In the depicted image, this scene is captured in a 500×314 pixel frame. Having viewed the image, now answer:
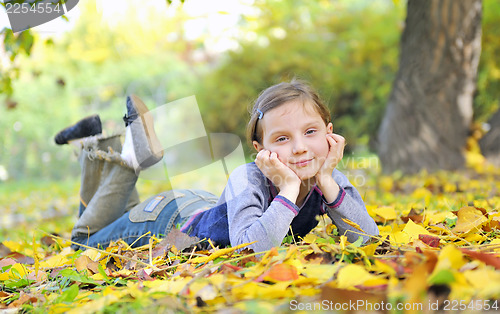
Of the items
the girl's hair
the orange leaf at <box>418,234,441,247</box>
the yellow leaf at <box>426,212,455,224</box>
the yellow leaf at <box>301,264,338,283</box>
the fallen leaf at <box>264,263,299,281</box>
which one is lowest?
the yellow leaf at <box>426,212,455,224</box>

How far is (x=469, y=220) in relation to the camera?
5.10ft

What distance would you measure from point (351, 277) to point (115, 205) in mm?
1732

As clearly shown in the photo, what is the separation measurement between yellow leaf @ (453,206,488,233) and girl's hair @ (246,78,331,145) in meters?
0.62

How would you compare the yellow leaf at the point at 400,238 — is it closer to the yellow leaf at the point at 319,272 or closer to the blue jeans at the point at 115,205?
the yellow leaf at the point at 319,272

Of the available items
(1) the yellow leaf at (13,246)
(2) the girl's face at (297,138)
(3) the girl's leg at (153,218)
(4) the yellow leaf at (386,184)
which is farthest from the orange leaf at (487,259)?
(4) the yellow leaf at (386,184)

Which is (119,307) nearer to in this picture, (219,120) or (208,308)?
(208,308)

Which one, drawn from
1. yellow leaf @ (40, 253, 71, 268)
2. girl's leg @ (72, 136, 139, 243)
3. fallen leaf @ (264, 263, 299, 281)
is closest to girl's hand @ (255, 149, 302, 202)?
fallen leaf @ (264, 263, 299, 281)

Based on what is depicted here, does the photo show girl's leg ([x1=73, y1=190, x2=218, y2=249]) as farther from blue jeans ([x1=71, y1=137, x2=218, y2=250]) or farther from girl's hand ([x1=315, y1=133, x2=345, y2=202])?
girl's hand ([x1=315, y1=133, x2=345, y2=202])

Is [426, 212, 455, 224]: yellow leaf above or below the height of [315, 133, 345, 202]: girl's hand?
below

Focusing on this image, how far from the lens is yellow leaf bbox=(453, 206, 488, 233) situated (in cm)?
153

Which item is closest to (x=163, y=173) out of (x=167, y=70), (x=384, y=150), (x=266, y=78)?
(x=384, y=150)

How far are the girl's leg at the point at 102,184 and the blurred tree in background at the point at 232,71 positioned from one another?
9.31 feet

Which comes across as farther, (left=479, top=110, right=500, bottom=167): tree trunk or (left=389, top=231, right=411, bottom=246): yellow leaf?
(left=479, top=110, right=500, bottom=167): tree trunk

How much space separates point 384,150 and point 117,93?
32.3 ft
